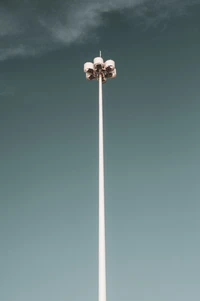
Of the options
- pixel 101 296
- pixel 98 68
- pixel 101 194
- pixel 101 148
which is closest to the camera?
pixel 101 296

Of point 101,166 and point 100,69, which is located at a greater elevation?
point 100,69

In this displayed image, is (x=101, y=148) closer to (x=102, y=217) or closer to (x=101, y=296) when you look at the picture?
(x=102, y=217)

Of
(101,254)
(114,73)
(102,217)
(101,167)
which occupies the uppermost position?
(114,73)

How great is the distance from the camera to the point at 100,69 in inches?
521

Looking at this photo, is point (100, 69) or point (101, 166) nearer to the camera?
point (101, 166)

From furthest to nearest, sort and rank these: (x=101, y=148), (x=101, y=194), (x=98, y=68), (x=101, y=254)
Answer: (x=98, y=68) → (x=101, y=148) → (x=101, y=194) → (x=101, y=254)

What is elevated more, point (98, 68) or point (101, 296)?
point (98, 68)

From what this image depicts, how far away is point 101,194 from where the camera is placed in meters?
10.8

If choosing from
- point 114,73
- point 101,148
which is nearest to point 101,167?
point 101,148

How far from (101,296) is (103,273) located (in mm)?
566

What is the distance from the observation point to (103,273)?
31.6ft

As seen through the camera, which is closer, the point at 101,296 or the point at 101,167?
the point at 101,296

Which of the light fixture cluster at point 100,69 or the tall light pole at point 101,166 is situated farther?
the light fixture cluster at point 100,69

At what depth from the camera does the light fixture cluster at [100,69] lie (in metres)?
13.1
